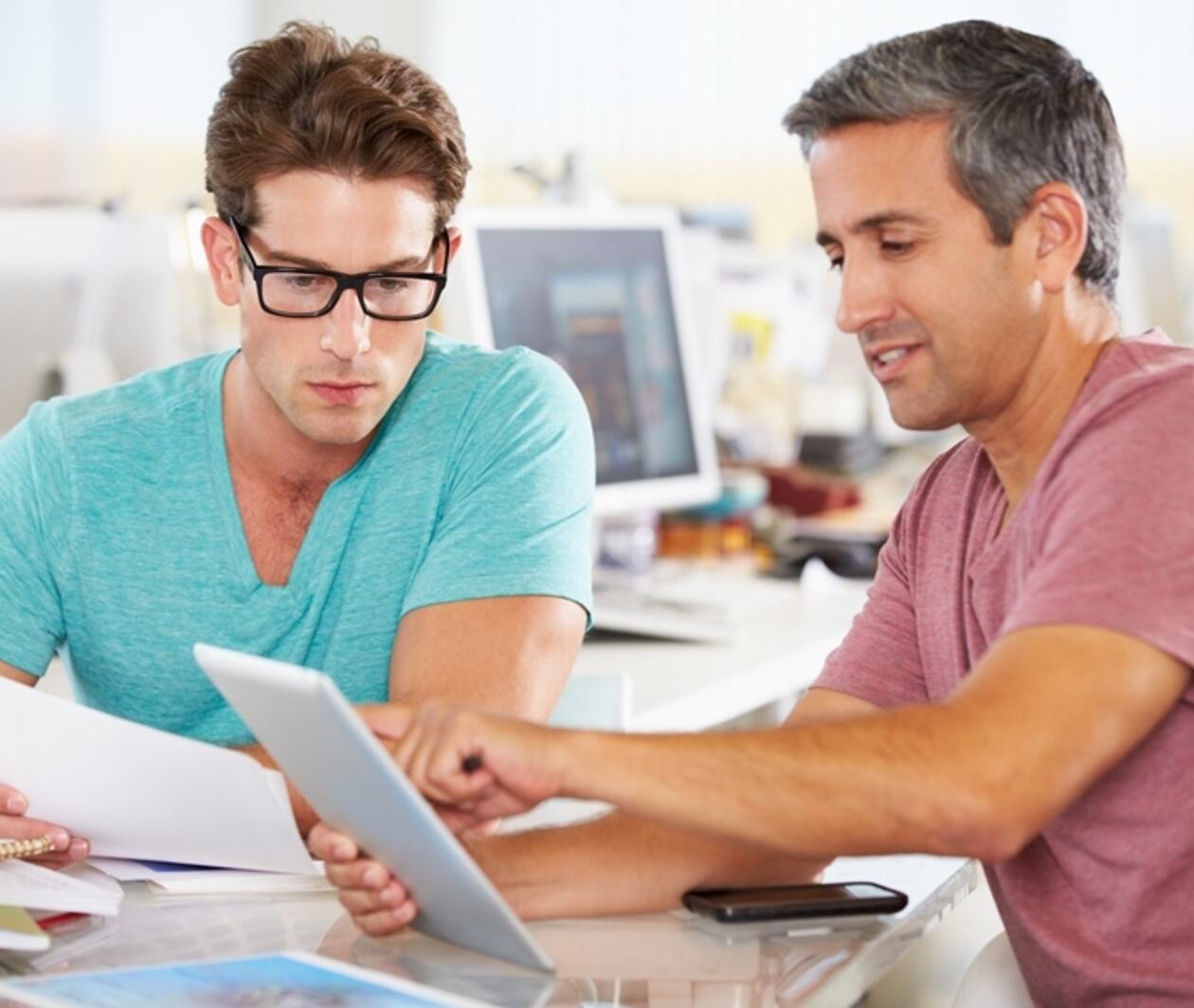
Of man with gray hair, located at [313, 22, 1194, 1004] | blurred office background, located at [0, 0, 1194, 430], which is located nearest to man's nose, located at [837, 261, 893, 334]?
man with gray hair, located at [313, 22, 1194, 1004]

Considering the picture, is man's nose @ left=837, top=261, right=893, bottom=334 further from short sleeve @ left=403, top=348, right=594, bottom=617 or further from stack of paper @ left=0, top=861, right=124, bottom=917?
stack of paper @ left=0, top=861, right=124, bottom=917

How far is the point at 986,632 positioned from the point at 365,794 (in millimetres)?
518

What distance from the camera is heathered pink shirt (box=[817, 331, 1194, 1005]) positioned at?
1.16 metres

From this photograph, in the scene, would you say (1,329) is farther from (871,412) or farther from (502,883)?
(871,412)

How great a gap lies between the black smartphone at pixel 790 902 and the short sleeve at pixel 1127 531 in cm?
28

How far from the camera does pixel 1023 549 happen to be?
131 cm

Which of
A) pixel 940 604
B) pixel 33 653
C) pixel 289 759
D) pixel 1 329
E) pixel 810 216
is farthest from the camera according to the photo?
pixel 810 216

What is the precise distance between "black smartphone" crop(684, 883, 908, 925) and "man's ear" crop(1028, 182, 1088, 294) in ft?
1.54

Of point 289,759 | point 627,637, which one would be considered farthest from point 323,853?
point 627,637

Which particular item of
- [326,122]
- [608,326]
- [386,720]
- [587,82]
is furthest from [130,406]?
[587,82]

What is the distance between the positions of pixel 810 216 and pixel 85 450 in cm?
541

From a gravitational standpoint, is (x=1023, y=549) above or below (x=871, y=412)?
above

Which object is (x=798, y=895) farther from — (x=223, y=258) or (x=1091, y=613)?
(x=223, y=258)

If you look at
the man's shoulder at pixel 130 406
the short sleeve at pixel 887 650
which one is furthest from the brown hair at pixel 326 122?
the short sleeve at pixel 887 650
